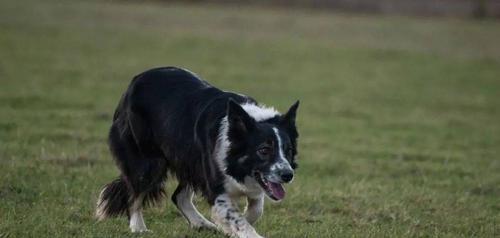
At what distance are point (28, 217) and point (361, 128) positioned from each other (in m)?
10.9

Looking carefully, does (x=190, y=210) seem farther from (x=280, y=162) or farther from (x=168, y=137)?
(x=280, y=162)

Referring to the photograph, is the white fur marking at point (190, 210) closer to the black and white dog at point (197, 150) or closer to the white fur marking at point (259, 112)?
the black and white dog at point (197, 150)

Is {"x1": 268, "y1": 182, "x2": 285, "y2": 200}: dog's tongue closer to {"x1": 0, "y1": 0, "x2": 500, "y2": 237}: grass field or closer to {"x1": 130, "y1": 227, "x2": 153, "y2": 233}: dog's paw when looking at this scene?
{"x1": 0, "y1": 0, "x2": 500, "y2": 237}: grass field

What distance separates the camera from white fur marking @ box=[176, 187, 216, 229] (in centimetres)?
860

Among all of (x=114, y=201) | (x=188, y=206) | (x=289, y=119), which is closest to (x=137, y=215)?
A: (x=114, y=201)

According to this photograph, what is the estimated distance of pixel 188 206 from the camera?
8836 mm

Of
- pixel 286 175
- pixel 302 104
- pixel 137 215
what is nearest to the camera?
pixel 286 175

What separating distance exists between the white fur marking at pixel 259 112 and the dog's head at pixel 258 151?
0.07 m

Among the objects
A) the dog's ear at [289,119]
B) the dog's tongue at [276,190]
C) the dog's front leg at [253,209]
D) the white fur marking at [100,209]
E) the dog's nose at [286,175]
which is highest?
the dog's ear at [289,119]

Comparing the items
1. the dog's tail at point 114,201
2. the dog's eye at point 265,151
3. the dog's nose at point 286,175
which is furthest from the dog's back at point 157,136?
the dog's nose at point 286,175

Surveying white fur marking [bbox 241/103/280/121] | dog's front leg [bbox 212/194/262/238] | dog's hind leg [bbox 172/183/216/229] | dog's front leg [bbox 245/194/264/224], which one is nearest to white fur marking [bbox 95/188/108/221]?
dog's hind leg [bbox 172/183/216/229]

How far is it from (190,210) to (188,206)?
50 mm

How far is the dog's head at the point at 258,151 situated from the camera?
750 cm

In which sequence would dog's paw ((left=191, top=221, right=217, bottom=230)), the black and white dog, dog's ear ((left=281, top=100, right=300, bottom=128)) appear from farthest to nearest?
dog's paw ((left=191, top=221, right=217, bottom=230))
dog's ear ((left=281, top=100, right=300, bottom=128))
the black and white dog
